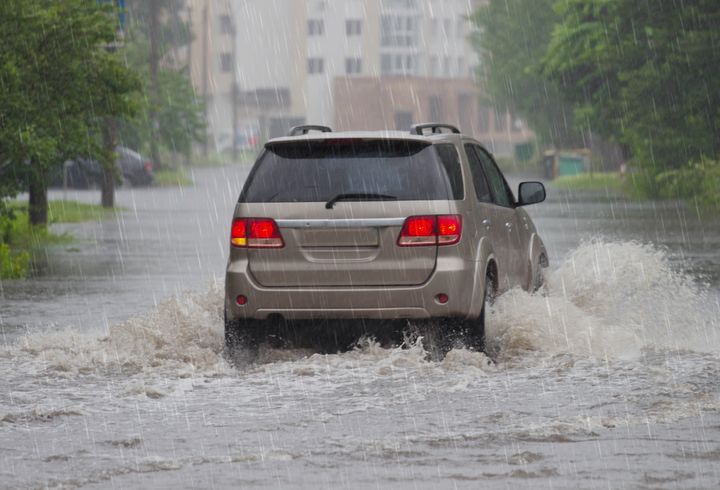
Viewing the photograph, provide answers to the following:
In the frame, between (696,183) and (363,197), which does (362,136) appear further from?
(696,183)

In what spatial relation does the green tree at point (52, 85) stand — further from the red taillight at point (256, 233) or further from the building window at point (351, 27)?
the building window at point (351, 27)

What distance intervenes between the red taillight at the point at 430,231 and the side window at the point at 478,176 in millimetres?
828

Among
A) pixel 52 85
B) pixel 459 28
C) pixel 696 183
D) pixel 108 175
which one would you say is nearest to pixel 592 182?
pixel 696 183

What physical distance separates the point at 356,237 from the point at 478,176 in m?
1.60

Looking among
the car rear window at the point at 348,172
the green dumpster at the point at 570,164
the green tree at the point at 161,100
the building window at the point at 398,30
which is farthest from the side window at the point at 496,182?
the building window at the point at 398,30

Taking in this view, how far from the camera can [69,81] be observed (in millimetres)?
20438

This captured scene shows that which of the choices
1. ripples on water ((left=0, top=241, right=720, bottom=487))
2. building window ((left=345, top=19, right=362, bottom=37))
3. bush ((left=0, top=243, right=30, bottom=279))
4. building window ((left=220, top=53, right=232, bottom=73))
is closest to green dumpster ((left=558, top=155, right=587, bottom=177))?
bush ((left=0, top=243, right=30, bottom=279))

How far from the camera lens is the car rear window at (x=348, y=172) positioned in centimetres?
988

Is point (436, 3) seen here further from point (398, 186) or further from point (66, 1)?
point (398, 186)

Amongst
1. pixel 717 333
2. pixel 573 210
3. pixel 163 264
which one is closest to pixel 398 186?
pixel 717 333

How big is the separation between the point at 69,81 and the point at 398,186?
1152 centimetres

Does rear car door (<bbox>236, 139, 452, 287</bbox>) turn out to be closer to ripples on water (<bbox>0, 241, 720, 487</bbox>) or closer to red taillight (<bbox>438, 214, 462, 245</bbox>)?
red taillight (<bbox>438, 214, 462, 245</bbox>)

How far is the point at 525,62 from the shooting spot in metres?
77.5

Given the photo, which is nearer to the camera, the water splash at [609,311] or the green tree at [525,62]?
the water splash at [609,311]
